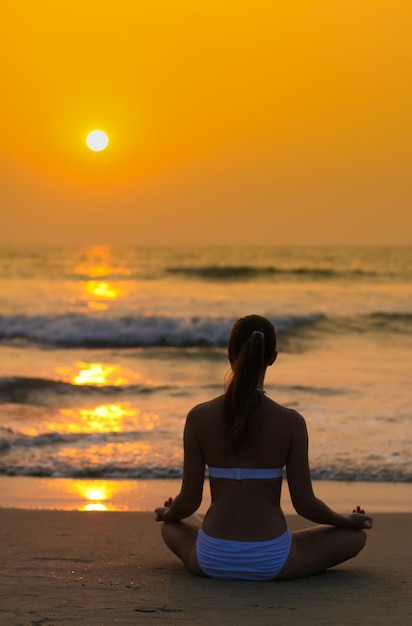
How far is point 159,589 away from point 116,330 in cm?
1923

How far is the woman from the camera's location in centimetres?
396

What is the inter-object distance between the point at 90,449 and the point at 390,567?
15.0 feet

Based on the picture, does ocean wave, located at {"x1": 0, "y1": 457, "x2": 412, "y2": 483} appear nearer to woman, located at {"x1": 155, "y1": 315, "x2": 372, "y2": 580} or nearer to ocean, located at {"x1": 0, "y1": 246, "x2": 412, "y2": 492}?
ocean, located at {"x1": 0, "y1": 246, "x2": 412, "y2": 492}

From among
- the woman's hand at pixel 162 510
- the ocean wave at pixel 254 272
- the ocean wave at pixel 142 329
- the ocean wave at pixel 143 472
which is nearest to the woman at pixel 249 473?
the woman's hand at pixel 162 510

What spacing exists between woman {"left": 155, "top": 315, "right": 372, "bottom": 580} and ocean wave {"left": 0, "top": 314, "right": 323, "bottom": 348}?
17584 millimetres

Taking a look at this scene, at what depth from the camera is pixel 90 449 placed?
8.80 meters

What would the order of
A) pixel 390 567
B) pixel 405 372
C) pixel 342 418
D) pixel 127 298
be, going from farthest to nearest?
pixel 127 298
pixel 405 372
pixel 342 418
pixel 390 567

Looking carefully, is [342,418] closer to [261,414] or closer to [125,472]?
[125,472]

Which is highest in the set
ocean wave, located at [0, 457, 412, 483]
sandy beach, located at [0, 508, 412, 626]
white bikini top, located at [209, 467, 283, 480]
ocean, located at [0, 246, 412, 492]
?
ocean, located at [0, 246, 412, 492]

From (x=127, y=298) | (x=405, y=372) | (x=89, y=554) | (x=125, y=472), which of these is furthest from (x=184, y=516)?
(x=127, y=298)

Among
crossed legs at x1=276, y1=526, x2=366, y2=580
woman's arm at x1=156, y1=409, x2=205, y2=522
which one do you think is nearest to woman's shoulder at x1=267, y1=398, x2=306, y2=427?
woman's arm at x1=156, y1=409, x2=205, y2=522

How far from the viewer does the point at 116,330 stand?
909 inches

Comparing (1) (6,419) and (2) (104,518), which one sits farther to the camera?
(1) (6,419)

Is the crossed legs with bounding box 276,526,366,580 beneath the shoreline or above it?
beneath
